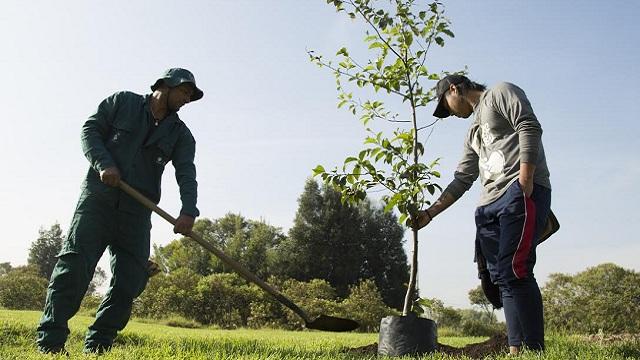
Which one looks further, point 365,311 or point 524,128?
point 365,311

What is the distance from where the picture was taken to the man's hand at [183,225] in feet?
12.1

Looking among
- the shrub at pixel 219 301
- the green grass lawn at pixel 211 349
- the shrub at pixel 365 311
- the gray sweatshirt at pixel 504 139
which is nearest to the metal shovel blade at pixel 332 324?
the green grass lawn at pixel 211 349

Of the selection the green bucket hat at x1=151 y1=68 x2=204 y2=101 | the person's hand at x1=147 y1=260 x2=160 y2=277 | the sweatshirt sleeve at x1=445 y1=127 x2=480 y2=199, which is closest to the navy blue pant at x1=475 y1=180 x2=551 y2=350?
the sweatshirt sleeve at x1=445 y1=127 x2=480 y2=199

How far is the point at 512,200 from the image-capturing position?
2.95m

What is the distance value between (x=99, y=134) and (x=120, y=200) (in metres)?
0.52

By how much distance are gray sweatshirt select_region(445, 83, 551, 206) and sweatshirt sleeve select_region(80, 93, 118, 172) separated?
8.06ft

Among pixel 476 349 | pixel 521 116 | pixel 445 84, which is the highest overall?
pixel 445 84

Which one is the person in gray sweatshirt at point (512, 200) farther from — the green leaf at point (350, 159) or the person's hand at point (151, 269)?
the person's hand at point (151, 269)

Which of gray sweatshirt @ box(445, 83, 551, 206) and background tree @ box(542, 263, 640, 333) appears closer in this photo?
gray sweatshirt @ box(445, 83, 551, 206)

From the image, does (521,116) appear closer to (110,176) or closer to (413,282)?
(413,282)

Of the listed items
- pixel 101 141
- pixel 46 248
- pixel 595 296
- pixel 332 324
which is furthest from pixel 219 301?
pixel 46 248

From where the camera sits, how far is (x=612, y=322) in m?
11.3

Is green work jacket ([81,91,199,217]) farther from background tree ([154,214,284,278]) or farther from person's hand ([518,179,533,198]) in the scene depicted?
background tree ([154,214,284,278])

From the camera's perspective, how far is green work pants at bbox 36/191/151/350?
11.2ft
